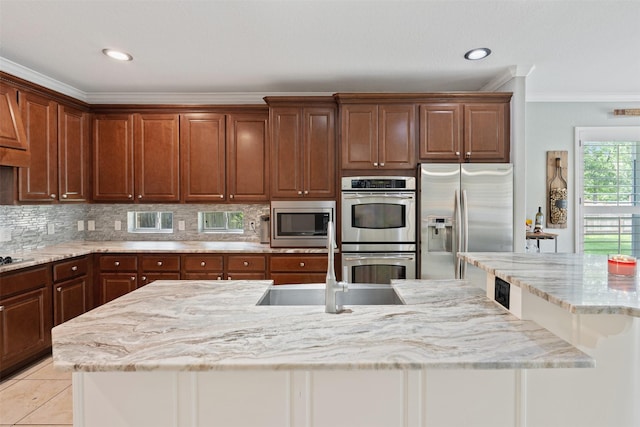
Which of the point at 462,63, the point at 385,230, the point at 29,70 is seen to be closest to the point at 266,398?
the point at 385,230

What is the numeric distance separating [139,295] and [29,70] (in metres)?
2.99

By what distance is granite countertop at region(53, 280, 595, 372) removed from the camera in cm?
100

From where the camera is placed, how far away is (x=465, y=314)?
→ 1.39 metres

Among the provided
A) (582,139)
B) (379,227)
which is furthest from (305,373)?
(582,139)

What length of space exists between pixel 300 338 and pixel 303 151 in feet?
8.85

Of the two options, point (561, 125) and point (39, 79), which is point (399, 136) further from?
point (39, 79)

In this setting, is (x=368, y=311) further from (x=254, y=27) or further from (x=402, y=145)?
(x=402, y=145)

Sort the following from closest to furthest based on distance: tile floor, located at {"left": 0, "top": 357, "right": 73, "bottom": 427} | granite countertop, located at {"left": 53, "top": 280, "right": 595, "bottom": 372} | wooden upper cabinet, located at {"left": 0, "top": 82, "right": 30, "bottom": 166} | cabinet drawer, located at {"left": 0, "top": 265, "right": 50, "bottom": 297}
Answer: granite countertop, located at {"left": 53, "top": 280, "right": 595, "bottom": 372} < tile floor, located at {"left": 0, "top": 357, "right": 73, "bottom": 427} < cabinet drawer, located at {"left": 0, "top": 265, "right": 50, "bottom": 297} < wooden upper cabinet, located at {"left": 0, "top": 82, "right": 30, "bottom": 166}

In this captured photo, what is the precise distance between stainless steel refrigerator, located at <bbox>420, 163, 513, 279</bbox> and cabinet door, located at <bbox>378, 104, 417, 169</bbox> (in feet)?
0.73

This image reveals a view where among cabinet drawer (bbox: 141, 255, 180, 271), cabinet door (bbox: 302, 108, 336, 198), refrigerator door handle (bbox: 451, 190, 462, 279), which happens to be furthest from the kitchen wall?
cabinet drawer (bbox: 141, 255, 180, 271)

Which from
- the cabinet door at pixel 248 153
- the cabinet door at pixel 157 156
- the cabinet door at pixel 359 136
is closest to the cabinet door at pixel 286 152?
the cabinet door at pixel 248 153

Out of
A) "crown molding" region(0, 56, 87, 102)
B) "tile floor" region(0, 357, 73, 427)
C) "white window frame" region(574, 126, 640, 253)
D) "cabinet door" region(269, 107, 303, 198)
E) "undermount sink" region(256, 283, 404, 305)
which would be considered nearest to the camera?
"undermount sink" region(256, 283, 404, 305)

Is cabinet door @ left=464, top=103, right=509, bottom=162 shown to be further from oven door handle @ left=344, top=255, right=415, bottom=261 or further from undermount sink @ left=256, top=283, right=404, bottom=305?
undermount sink @ left=256, top=283, right=404, bottom=305

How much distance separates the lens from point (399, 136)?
11.6ft
